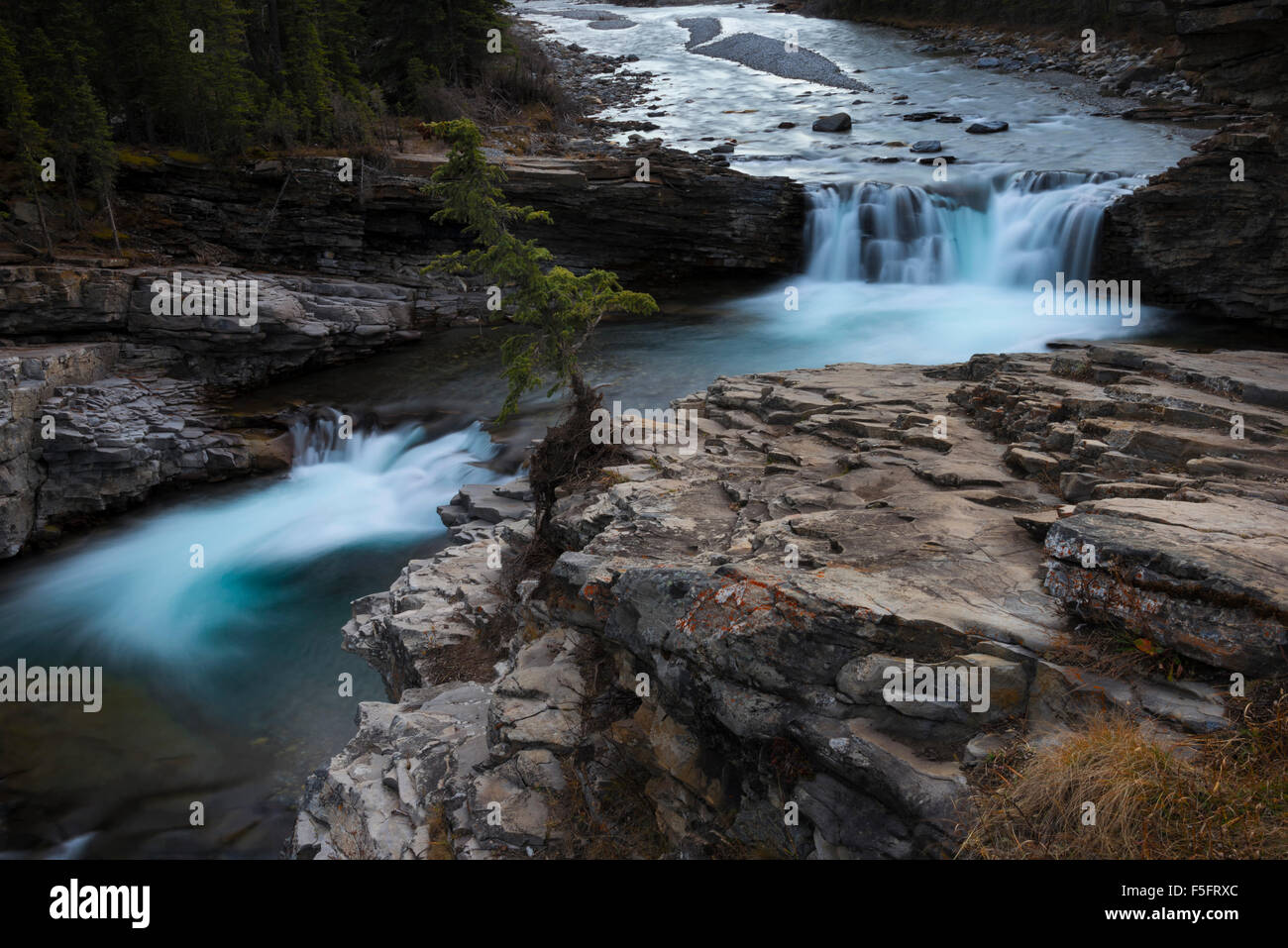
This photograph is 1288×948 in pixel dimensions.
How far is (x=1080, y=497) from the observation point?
6.87 metres

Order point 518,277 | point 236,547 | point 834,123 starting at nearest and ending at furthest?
point 518,277 → point 236,547 → point 834,123

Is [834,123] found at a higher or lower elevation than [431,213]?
higher

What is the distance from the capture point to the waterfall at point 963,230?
2206cm

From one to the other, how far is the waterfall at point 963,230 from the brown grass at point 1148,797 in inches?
838

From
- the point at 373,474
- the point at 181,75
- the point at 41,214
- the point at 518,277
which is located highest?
the point at 181,75

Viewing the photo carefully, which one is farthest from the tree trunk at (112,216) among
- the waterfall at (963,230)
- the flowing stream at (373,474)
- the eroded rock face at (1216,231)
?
the eroded rock face at (1216,231)

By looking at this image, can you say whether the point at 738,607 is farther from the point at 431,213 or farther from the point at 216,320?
the point at 431,213

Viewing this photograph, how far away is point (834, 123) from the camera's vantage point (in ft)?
106

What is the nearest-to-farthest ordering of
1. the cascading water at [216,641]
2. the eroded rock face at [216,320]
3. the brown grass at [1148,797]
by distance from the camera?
the brown grass at [1148,797] → the cascading water at [216,641] → the eroded rock face at [216,320]

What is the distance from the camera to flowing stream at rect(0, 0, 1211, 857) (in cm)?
1015

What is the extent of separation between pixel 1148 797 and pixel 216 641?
13.3 m

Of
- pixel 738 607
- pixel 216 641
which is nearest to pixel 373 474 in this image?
pixel 216 641

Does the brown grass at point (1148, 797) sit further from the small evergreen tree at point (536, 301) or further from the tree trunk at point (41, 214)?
the tree trunk at point (41, 214)
